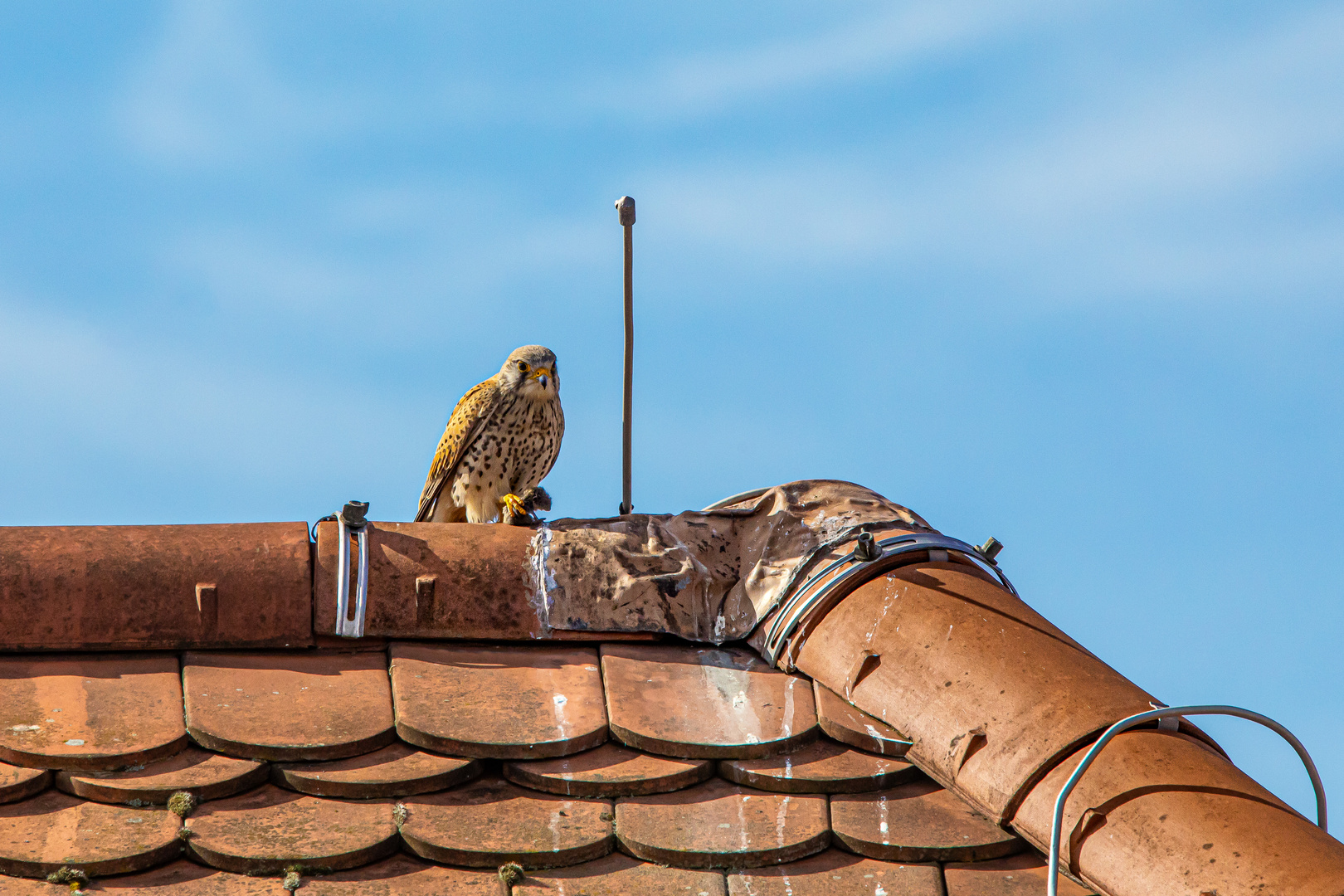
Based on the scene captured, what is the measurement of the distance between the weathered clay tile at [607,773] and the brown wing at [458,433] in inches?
135

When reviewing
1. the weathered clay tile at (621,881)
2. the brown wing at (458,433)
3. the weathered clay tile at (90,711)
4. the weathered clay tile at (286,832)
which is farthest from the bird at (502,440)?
the weathered clay tile at (621,881)

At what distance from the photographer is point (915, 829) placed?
8.50 feet

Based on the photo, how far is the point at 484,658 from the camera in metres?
3.03

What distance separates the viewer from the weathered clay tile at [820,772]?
2674mm

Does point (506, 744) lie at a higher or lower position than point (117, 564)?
lower

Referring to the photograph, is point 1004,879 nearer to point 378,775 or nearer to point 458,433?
point 378,775

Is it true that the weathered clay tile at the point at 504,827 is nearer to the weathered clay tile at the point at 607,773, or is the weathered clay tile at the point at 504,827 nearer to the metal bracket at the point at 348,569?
the weathered clay tile at the point at 607,773

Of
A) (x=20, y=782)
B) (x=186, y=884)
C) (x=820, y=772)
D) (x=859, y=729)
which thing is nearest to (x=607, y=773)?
(x=820, y=772)

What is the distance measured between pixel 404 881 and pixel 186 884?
0.34m

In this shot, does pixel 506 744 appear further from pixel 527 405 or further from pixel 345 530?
pixel 527 405

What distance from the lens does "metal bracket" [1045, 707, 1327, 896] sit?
7.91 feet

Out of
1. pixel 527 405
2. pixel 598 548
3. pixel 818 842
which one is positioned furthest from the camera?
pixel 527 405

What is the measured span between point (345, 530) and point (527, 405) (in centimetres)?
293

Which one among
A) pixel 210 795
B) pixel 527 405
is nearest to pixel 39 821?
pixel 210 795
